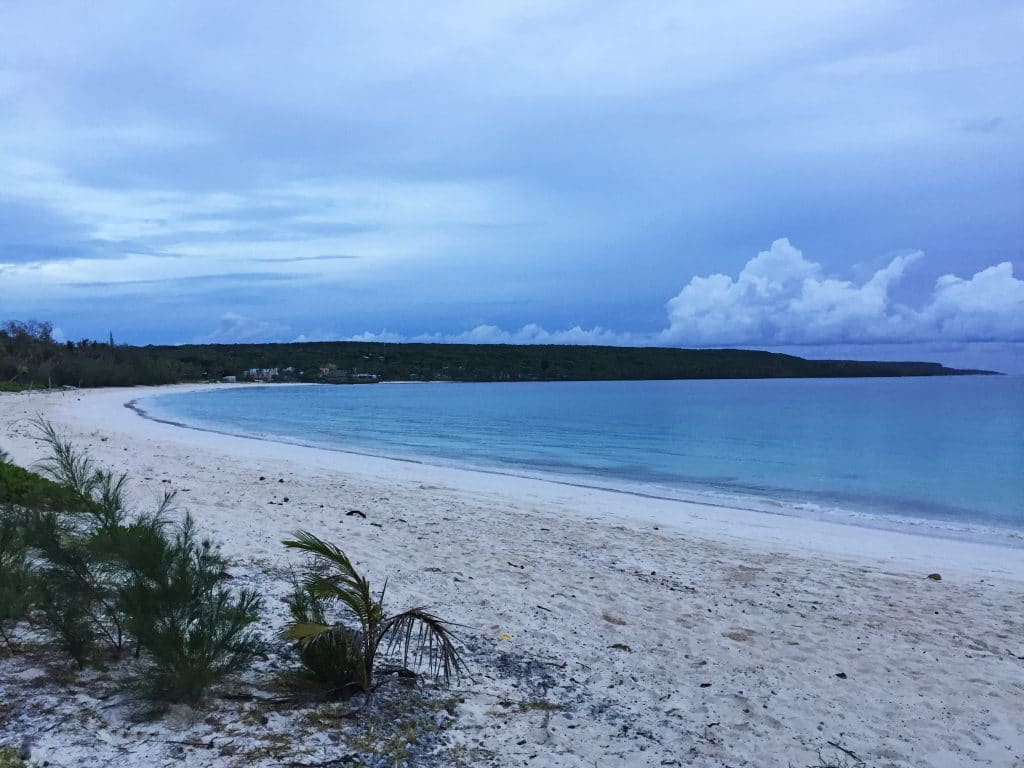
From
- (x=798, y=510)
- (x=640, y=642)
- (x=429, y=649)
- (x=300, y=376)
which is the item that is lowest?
(x=798, y=510)

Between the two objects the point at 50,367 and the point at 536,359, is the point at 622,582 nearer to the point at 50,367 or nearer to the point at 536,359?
the point at 50,367

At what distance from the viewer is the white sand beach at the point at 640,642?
383 centimetres

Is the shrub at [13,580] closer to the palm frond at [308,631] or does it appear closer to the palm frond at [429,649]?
the palm frond at [308,631]

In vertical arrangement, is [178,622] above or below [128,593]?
below

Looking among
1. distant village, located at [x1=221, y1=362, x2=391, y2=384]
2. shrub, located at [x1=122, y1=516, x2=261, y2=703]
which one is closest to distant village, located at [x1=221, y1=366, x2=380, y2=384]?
distant village, located at [x1=221, y1=362, x2=391, y2=384]

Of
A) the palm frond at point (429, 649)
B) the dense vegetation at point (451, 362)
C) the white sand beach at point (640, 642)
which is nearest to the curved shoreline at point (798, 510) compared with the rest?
the white sand beach at point (640, 642)

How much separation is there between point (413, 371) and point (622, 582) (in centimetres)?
12265

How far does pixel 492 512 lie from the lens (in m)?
11.8

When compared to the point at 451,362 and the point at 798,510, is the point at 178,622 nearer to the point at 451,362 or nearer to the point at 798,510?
the point at 798,510

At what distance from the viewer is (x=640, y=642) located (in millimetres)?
5617

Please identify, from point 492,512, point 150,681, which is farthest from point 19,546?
point 492,512

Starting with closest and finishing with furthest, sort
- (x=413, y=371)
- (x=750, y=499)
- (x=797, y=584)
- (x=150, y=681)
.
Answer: (x=150, y=681), (x=797, y=584), (x=750, y=499), (x=413, y=371)

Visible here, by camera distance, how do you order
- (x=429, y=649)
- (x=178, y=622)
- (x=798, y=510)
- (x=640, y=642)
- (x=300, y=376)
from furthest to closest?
1. (x=300, y=376)
2. (x=798, y=510)
3. (x=640, y=642)
4. (x=429, y=649)
5. (x=178, y=622)

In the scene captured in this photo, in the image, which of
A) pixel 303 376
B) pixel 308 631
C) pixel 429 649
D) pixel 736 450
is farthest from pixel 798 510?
pixel 303 376
